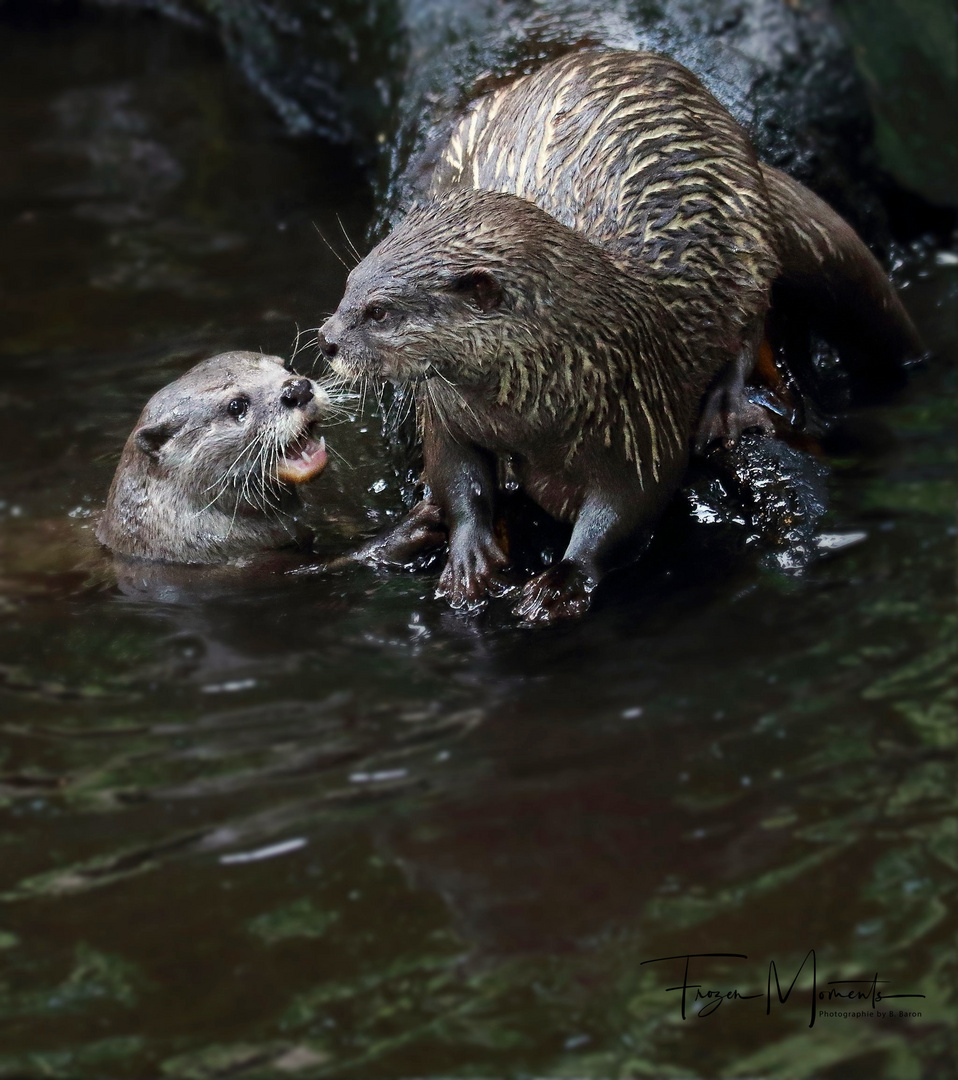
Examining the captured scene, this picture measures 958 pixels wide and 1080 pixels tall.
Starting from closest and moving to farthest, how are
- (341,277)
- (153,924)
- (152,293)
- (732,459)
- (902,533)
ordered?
(153,924), (902,533), (732,459), (341,277), (152,293)

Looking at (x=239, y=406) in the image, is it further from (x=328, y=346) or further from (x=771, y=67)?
(x=771, y=67)

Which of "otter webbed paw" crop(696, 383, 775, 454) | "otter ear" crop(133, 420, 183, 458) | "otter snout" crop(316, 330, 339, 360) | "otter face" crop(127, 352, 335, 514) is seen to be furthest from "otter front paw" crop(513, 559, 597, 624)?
"otter ear" crop(133, 420, 183, 458)

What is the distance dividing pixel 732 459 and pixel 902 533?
540 mm

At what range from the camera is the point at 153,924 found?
268 cm

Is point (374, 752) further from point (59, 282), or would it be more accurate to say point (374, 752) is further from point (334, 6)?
point (334, 6)

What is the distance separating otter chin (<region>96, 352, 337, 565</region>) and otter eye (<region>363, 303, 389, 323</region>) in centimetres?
87

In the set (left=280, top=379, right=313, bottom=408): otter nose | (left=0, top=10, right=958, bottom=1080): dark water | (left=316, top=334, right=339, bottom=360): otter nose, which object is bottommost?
(left=0, top=10, right=958, bottom=1080): dark water

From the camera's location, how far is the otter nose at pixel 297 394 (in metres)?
4.27

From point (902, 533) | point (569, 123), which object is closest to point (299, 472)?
point (569, 123)

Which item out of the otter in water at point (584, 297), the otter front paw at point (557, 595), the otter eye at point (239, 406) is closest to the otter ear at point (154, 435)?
the otter eye at point (239, 406)

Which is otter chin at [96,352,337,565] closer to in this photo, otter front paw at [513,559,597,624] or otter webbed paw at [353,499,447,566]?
otter webbed paw at [353,499,447,566]

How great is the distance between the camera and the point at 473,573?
3.88m

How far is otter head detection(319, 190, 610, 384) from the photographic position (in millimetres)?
3445

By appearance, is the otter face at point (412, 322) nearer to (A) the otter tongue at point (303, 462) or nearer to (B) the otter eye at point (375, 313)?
(B) the otter eye at point (375, 313)
